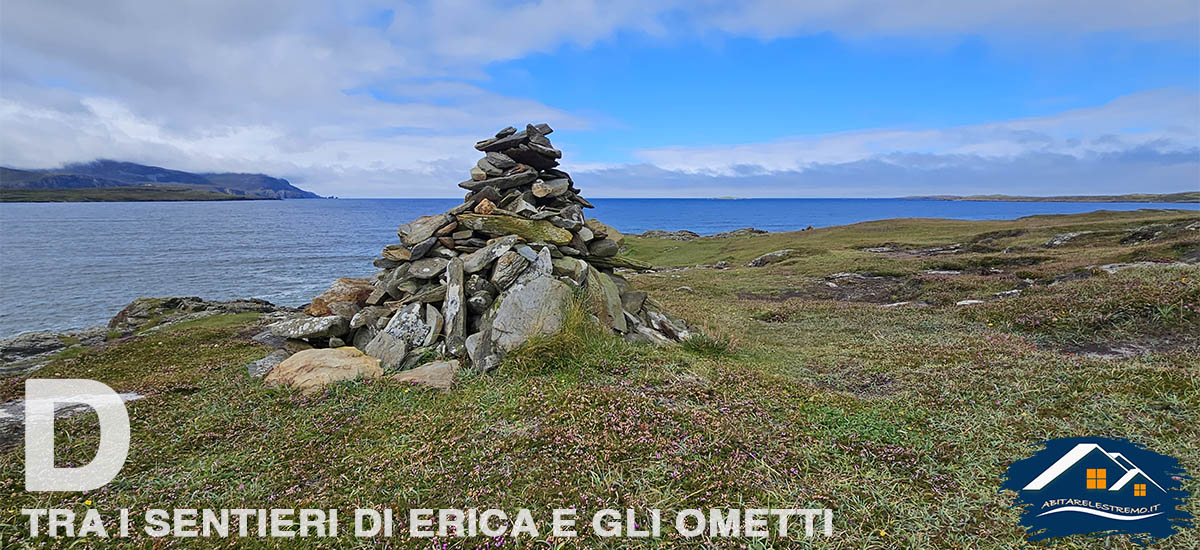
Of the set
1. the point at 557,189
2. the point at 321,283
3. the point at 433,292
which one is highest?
the point at 557,189

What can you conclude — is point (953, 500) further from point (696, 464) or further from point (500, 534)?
point (500, 534)

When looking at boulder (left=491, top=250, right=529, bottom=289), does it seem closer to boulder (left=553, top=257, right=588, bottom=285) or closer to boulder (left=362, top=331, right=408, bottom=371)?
boulder (left=553, top=257, right=588, bottom=285)

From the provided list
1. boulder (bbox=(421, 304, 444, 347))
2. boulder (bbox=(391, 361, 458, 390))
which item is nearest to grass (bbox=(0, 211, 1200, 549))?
boulder (bbox=(391, 361, 458, 390))

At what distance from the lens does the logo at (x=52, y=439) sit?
22.2 feet

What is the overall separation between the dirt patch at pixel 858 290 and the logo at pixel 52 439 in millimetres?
23317

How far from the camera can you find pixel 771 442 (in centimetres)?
707

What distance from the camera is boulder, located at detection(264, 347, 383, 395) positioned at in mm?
10266

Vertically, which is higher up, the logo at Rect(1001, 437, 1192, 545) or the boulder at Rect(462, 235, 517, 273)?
the boulder at Rect(462, 235, 517, 273)

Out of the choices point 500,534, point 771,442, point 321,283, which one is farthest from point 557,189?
point 321,283

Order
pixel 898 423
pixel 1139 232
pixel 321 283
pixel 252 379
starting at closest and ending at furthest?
1. pixel 898 423
2. pixel 252 379
3. pixel 1139 232
4. pixel 321 283

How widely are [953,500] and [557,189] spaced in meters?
12.7

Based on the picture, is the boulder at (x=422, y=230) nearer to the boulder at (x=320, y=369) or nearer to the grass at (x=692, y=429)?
the boulder at (x=320, y=369)

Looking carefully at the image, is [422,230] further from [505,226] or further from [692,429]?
[692,429]

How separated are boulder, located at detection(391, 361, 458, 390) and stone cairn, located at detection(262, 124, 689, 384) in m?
0.63
